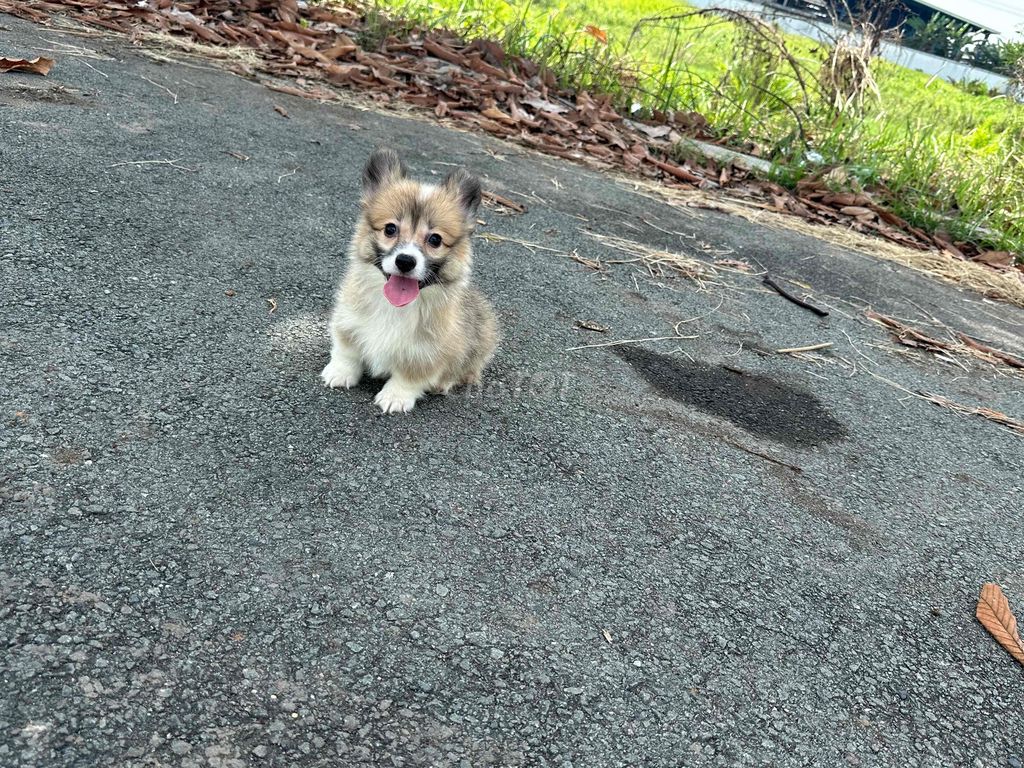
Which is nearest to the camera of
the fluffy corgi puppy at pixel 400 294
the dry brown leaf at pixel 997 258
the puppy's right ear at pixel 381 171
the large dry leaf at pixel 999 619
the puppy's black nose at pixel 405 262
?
the large dry leaf at pixel 999 619

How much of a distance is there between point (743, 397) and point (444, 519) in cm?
191

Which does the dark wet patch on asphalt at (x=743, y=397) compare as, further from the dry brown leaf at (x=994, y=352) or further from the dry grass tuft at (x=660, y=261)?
the dry brown leaf at (x=994, y=352)

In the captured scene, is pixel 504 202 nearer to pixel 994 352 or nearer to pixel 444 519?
pixel 994 352

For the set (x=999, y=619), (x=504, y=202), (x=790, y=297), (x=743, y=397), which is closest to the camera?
(x=999, y=619)

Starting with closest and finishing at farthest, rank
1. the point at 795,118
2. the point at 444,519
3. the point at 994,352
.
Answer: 1. the point at 444,519
2. the point at 994,352
3. the point at 795,118

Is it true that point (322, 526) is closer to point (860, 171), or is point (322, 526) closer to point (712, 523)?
point (712, 523)

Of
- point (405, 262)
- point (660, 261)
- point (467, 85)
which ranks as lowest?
point (660, 261)

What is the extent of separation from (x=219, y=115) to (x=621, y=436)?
12.9ft

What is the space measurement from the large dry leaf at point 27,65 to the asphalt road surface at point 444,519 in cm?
39

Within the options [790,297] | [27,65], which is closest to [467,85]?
[27,65]

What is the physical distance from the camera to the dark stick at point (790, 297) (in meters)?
5.25

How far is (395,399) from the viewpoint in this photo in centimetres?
315

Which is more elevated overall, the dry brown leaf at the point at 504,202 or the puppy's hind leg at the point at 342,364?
the dry brown leaf at the point at 504,202

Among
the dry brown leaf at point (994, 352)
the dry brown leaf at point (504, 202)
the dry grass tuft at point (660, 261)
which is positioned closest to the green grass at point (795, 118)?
the dry brown leaf at point (994, 352)
